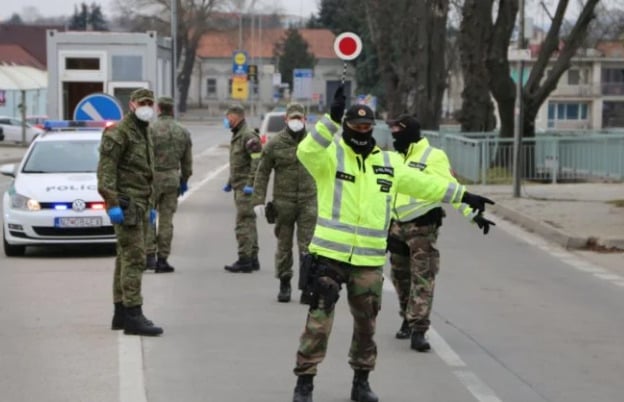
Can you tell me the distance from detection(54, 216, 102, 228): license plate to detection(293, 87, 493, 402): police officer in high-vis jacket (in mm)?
7661

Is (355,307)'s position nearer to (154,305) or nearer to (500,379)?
(500,379)

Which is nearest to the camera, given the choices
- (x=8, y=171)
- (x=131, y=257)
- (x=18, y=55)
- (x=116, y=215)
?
(x=116, y=215)

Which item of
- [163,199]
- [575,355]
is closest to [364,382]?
[575,355]

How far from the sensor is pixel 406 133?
9.36m

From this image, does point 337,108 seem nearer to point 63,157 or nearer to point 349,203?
point 349,203

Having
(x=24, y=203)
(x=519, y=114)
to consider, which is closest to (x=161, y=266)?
(x=24, y=203)

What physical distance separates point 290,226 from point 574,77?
293ft

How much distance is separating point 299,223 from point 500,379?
3.59 meters

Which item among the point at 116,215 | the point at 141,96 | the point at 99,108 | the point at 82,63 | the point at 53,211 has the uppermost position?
the point at 82,63

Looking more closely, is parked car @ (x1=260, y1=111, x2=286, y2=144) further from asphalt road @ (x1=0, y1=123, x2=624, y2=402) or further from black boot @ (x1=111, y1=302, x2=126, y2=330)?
black boot @ (x1=111, y1=302, x2=126, y2=330)

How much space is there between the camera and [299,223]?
11500 millimetres

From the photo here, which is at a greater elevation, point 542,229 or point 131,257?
point 131,257

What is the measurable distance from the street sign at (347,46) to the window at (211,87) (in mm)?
119206

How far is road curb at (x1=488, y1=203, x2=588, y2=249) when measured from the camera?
17.1 metres
